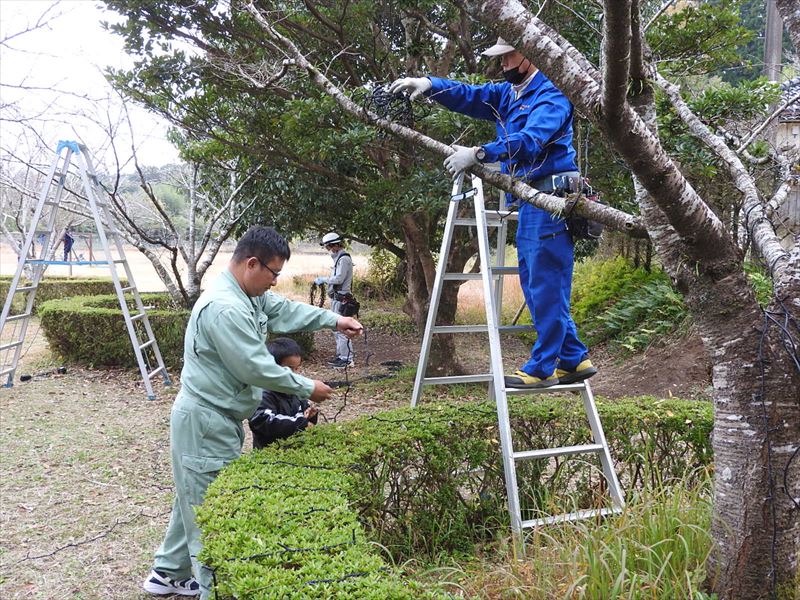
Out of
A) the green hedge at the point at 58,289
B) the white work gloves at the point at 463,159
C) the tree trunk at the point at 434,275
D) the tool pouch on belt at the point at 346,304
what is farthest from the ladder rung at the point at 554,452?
the green hedge at the point at 58,289

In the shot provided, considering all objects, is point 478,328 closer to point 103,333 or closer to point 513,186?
point 513,186

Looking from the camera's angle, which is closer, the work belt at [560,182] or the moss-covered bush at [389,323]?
the work belt at [560,182]

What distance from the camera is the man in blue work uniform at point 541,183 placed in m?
3.35

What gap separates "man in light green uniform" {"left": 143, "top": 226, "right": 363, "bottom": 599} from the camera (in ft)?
9.23

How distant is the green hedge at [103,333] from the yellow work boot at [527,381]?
6.49 m

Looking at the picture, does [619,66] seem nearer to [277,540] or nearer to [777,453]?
[777,453]

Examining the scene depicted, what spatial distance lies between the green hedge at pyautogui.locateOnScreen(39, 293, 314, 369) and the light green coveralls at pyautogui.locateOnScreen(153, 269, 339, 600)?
6.32 meters

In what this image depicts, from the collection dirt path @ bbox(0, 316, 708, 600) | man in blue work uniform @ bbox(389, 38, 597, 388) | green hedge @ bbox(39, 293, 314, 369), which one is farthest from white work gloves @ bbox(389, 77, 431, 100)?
green hedge @ bbox(39, 293, 314, 369)

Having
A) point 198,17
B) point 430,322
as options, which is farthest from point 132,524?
point 198,17

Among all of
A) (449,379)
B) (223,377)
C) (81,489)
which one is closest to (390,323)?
(81,489)

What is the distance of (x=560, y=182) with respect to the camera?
346 cm

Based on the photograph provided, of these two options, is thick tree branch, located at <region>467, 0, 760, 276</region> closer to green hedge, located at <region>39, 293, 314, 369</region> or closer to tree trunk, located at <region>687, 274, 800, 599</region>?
tree trunk, located at <region>687, 274, 800, 599</region>

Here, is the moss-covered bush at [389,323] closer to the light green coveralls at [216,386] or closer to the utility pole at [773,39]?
the utility pole at [773,39]

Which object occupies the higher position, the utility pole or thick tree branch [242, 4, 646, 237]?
the utility pole
